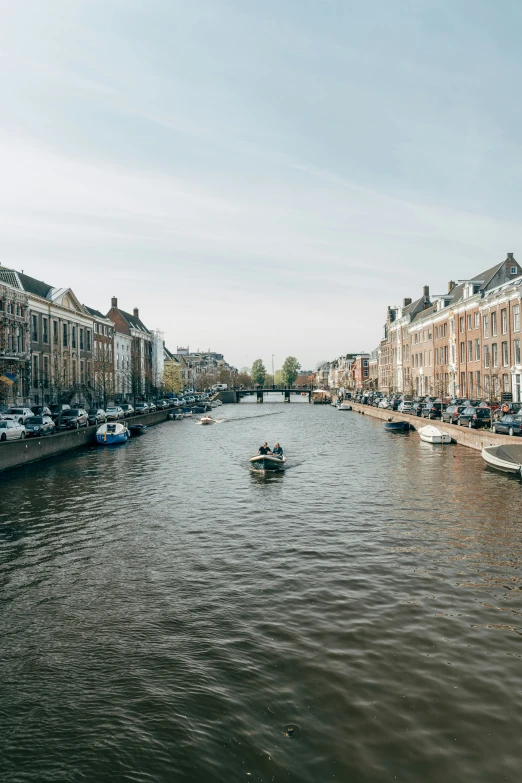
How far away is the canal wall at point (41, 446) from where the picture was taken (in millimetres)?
37000

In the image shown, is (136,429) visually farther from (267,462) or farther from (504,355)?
(504,355)

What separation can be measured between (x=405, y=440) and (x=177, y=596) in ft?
148

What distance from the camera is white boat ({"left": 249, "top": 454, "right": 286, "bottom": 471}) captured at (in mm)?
36250

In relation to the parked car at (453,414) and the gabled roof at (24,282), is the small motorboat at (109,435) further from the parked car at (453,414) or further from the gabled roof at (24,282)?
the parked car at (453,414)

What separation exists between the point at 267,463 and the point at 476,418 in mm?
22335

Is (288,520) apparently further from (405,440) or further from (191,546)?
(405,440)

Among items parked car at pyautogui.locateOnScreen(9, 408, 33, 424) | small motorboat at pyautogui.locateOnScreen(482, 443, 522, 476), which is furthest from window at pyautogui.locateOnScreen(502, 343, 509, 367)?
parked car at pyautogui.locateOnScreen(9, 408, 33, 424)

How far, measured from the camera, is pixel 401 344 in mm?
118688

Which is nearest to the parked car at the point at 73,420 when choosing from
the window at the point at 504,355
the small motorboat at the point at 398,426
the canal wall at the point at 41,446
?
the canal wall at the point at 41,446

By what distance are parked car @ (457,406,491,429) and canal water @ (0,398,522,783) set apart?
22.9 meters

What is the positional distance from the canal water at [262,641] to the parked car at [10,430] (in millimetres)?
13596

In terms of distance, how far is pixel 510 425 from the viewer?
4109cm

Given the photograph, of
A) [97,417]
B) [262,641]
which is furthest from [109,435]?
[262,641]

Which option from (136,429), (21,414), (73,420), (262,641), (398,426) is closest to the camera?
(262,641)
